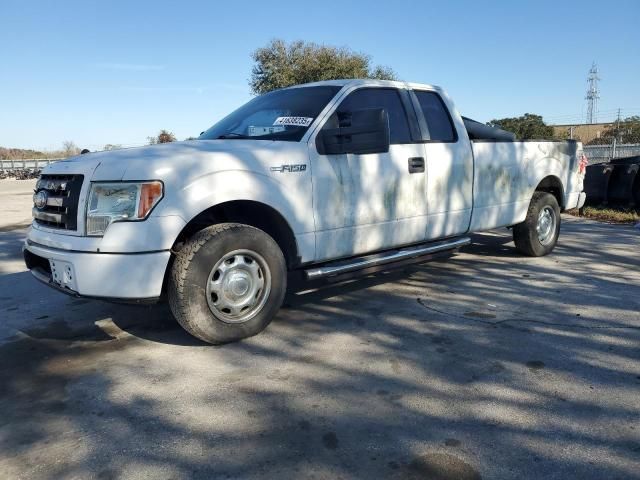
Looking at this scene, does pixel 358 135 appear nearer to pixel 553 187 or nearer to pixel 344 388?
pixel 344 388

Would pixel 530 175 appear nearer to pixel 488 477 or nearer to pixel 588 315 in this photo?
pixel 588 315

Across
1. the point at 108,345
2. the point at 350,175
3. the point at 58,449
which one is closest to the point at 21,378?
the point at 108,345

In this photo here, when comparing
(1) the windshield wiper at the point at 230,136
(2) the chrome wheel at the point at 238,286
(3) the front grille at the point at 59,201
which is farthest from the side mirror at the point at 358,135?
(3) the front grille at the point at 59,201

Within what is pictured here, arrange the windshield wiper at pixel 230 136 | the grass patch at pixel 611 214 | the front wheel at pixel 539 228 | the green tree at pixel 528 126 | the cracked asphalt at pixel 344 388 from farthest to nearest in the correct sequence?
the green tree at pixel 528 126 → the grass patch at pixel 611 214 → the front wheel at pixel 539 228 → the windshield wiper at pixel 230 136 → the cracked asphalt at pixel 344 388

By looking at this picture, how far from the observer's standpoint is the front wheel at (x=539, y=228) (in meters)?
6.23

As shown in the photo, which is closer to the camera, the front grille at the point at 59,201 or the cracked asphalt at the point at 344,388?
the cracked asphalt at the point at 344,388

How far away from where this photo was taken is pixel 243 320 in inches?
151

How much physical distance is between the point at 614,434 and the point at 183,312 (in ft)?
8.37

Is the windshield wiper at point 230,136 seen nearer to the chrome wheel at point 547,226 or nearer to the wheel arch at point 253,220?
the wheel arch at point 253,220

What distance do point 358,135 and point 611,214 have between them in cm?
790

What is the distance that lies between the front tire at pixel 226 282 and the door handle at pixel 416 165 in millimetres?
1551

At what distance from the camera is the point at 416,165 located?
15.7 ft

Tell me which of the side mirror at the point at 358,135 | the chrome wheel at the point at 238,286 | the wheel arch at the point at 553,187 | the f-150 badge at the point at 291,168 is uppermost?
the side mirror at the point at 358,135

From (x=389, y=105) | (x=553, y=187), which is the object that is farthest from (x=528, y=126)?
(x=389, y=105)
